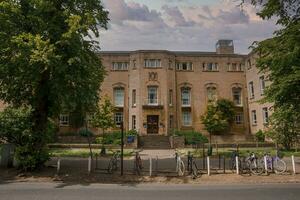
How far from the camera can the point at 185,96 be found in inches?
1785

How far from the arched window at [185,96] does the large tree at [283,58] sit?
25.7m

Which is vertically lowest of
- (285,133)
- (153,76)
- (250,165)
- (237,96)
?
(250,165)

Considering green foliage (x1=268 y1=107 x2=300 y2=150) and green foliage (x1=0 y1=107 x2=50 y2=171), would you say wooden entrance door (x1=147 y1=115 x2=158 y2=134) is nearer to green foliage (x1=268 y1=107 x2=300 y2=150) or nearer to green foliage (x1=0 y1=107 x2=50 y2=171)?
green foliage (x1=268 y1=107 x2=300 y2=150)

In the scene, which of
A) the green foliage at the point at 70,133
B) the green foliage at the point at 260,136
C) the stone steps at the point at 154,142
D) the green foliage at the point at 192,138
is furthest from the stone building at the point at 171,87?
the green foliage at the point at 192,138

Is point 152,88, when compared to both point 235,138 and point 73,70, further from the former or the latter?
point 73,70

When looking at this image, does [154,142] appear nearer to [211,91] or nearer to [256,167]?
[211,91]

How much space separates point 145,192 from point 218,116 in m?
28.4

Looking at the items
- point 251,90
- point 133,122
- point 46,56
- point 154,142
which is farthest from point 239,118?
point 46,56

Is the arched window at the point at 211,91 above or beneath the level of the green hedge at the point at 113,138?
above

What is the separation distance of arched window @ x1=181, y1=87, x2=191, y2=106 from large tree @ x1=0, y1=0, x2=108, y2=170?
28473mm

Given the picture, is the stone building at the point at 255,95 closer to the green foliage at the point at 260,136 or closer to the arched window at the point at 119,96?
the green foliage at the point at 260,136

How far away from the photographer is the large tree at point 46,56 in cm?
1507

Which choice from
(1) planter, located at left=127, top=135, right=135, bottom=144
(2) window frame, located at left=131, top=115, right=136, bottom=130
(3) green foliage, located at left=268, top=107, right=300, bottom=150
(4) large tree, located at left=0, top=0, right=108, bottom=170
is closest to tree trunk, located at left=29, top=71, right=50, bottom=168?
(4) large tree, located at left=0, top=0, right=108, bottom=170

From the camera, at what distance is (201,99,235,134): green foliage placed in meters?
38.7
